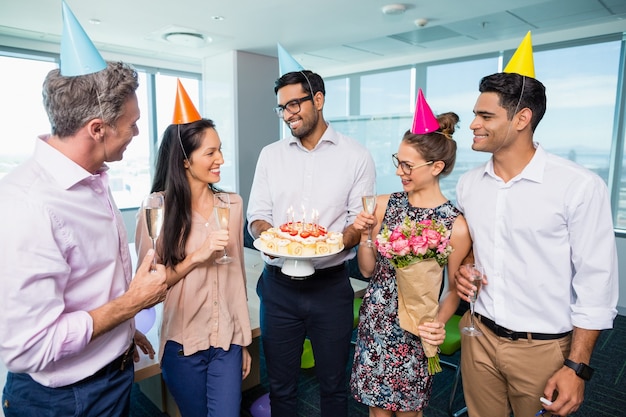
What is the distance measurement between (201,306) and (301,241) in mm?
504

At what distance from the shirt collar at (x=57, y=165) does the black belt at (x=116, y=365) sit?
24.0 inches

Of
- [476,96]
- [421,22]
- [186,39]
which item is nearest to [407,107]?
[476,96]

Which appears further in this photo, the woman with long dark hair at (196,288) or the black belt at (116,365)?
the woman with long dark hair at (196,288)

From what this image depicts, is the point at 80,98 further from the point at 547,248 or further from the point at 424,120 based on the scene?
the point at 547,248

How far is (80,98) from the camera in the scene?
1.18 metres

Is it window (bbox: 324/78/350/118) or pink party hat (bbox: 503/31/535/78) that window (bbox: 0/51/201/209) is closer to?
window (bbox: 324/78/350/118)

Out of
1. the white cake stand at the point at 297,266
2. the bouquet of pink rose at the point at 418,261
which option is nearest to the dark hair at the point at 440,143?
the bouquet of pink rose at the point at 418,261

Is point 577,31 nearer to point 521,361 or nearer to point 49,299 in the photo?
point 521,361

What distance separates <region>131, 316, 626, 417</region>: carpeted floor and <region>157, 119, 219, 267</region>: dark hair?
1.61 metres

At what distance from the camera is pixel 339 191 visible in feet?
7.09

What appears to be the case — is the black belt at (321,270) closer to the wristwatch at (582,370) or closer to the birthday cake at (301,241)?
the birthday cake at (301,241)

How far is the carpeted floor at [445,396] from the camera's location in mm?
2789

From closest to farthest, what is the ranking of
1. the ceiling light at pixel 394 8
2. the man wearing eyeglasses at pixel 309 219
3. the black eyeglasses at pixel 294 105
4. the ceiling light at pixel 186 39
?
the man wearing eyeglasses at pixel 309 219, the black eyeglasses at pixel 294 105, the ceiling light at pixel 394 8, the ceiling light at pixel 186 39

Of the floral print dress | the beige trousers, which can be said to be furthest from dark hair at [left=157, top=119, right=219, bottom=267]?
the beige trousers
